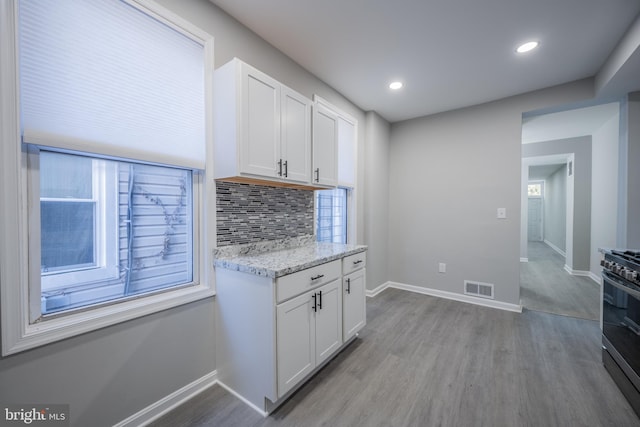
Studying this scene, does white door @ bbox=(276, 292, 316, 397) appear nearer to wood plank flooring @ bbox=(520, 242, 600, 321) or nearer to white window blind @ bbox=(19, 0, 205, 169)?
white window blind @ bbox=(19, 0, 205, 169)

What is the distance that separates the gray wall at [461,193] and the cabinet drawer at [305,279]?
2.24 metres

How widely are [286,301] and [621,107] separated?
392 cm

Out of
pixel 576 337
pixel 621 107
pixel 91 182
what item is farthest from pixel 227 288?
pixel 621 107

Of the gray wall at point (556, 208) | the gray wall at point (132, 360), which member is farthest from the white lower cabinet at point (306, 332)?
the gray wall at point (556, 208)

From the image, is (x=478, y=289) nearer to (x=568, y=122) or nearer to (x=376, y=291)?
(x=376, y=291)

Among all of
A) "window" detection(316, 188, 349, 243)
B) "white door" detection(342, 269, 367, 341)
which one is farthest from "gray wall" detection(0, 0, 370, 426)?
"window" detection(316, 188, 349, 243)

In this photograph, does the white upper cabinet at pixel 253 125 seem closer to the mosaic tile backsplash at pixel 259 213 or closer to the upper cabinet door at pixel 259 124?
the upper cabinet door at pixel 259 124

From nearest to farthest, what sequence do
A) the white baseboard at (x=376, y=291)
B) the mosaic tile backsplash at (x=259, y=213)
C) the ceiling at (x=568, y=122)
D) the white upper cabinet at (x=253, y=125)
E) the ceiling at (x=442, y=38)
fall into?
the white upper cabinet at (x=253, y=125) → the ceiling at (x=442, y=38) → the mosaic tile backsplash at (x=259, y=213) → the ceiling at (x=568, y=122) → the white baseboard at (x=376, y=291)

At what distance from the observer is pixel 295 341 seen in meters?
1.66

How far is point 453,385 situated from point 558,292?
328cm

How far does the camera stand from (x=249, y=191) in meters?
2.09

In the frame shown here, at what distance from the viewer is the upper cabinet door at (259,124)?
1697 millimetres

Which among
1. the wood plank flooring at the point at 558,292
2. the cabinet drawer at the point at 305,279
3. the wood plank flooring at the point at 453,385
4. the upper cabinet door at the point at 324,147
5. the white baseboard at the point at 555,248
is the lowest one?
the wood plank flooring at the point at 453,385

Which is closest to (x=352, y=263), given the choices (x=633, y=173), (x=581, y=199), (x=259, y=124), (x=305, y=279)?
(x=305, y=279)
